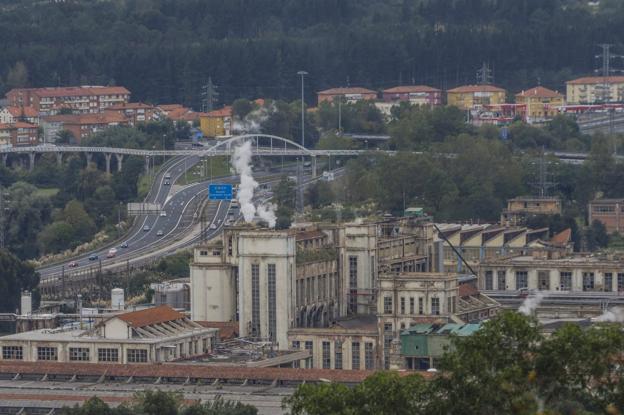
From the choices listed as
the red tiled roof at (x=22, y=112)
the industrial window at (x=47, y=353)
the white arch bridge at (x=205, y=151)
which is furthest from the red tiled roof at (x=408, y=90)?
the industrial window at (x=47, y=353)

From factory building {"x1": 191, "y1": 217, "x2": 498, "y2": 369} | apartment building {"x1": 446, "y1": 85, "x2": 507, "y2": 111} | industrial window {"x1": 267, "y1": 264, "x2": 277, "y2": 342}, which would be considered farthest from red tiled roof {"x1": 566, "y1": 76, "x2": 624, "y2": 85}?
industrial window {"x1": 267, "y1": 264, "x2": 277, "y2": 342}

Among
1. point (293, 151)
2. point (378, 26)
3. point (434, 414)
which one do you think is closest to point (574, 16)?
point (378, 26)

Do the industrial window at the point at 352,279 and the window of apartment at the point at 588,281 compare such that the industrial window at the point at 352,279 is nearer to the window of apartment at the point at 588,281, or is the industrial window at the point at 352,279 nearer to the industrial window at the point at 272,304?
the industrial window at the point at 272,304

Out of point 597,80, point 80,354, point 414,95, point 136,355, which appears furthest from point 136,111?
point 136,355

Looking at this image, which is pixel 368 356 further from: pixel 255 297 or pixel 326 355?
pixel 255 297

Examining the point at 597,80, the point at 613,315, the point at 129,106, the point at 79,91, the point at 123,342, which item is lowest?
the point at 123,342

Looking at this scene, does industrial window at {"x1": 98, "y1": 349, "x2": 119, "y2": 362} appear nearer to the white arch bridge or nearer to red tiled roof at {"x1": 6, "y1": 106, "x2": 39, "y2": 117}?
the white arch bridge

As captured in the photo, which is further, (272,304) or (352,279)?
(352,279)
